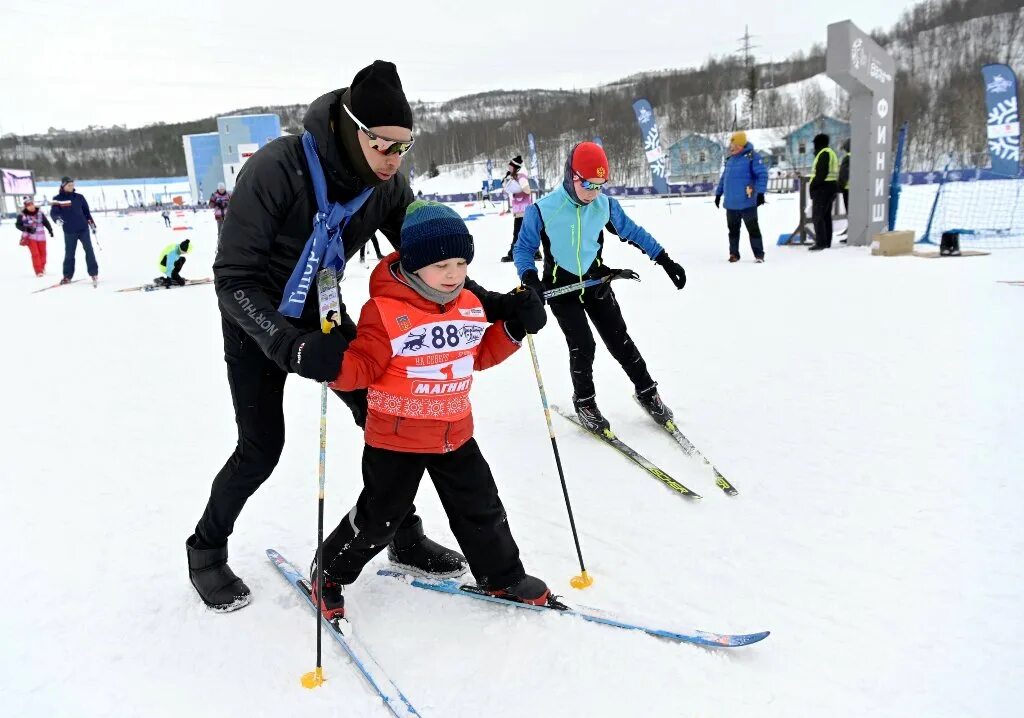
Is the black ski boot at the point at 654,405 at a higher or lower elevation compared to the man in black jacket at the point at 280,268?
lower

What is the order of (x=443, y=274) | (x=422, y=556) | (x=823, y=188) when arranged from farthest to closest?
1. (x=823, y=188)
2. (x=422, y=556)
3. (x=443, y=274)

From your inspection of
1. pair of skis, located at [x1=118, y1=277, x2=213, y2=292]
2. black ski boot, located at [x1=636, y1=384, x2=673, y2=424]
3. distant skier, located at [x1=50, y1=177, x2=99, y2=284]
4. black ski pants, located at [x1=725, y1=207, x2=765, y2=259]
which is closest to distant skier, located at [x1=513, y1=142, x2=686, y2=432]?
black ski boot, located at [x1=636, y1=384, x2=673, y2=424]

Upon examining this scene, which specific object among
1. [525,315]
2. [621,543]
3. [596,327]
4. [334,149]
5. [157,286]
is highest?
[334,149]

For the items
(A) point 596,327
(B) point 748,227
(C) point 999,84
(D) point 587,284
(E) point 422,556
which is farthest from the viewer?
(C) point 999,84

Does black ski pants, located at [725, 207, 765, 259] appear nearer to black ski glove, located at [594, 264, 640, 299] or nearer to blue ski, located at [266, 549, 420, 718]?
black ski glove, located at [594, 264, 640, 299]

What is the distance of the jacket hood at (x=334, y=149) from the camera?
7.06 feet

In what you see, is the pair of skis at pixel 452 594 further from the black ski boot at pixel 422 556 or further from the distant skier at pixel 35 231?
the distant skier at pixel 35 231

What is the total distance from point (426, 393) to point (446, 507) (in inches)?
17.5

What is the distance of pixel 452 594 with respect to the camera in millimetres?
2559

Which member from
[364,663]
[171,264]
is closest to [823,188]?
[364,663]

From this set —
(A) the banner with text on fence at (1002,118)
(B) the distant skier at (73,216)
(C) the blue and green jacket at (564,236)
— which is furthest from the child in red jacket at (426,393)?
(A) the banner with text on fence at (1002,118)

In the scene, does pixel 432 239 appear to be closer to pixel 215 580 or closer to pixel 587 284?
pixel 215 580

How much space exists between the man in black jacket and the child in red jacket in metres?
0.13

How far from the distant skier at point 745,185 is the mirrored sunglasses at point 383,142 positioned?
29.2 ft
